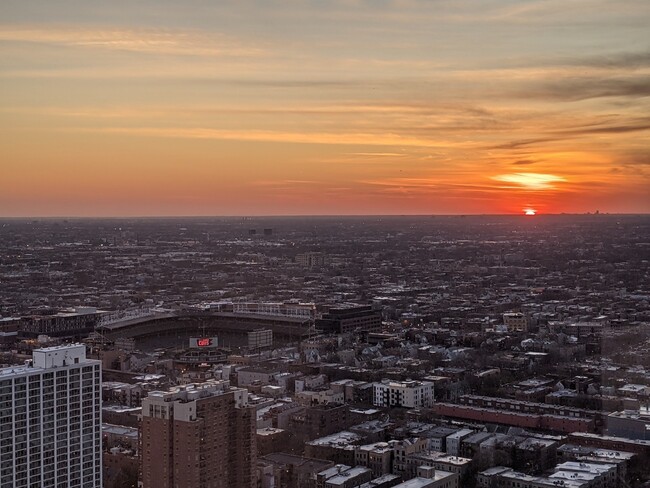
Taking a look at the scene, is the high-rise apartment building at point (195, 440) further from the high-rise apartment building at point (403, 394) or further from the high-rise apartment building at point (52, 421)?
the high-rise apartment building at point (403, 394)

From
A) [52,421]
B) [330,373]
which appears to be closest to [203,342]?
[330,373]

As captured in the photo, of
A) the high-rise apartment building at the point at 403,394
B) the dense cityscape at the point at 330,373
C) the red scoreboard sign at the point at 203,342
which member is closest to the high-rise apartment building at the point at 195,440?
the dense cityscape at the point at 330,373

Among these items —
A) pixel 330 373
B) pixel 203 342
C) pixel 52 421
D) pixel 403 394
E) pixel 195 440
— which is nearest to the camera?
pixel 52 421

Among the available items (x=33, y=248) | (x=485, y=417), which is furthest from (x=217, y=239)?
(x=485, y=417)

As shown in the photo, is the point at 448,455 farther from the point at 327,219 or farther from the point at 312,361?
the point at 327,219

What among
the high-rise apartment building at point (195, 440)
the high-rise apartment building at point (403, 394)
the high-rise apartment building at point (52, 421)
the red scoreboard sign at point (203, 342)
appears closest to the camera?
the high-rise apartment building at point (52, 421)

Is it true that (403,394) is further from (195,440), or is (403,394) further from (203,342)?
(195,440)
